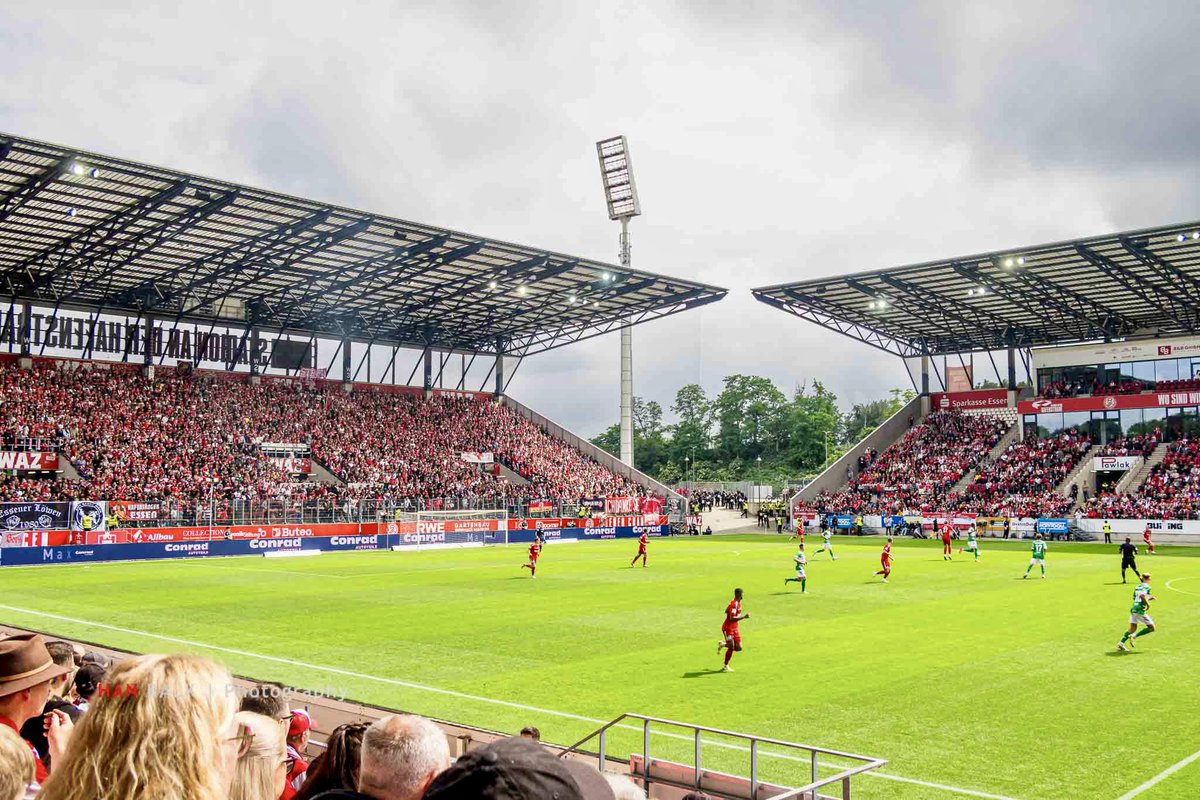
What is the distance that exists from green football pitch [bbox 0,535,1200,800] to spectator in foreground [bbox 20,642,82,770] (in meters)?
6.50

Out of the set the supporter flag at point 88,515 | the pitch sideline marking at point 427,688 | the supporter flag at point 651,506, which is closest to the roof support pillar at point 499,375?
the supporter flag at point 651,506

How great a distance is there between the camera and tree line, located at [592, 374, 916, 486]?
118 m

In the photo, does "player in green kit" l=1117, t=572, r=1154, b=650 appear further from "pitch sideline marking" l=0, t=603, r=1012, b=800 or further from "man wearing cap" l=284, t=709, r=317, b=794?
"man wearing cap" l=284, t=709, r=317, b=794

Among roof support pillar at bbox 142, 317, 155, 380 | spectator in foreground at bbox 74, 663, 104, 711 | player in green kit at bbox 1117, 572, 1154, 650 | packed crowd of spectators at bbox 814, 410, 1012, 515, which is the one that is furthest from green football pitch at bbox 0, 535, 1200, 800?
packed crowd of spectators at bbox 814, 410, 1012, 515

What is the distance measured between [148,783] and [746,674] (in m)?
15.7

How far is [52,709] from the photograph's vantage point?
18.6ft

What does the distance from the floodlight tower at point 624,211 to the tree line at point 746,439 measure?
34.9 metres

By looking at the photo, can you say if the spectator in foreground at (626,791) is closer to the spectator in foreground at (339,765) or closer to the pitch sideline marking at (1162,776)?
the spectator in foreground at (339,765)

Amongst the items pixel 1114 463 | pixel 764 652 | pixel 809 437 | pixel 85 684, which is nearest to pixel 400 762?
pixel 85 684

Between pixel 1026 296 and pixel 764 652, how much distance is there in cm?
5085

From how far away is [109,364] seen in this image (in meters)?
59.8

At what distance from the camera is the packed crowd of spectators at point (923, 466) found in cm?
7025

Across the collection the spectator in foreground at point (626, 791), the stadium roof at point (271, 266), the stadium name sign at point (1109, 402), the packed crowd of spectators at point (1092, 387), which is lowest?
the spectator in foreground at point (626, 791)

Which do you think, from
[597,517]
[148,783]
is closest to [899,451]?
[597,517]
